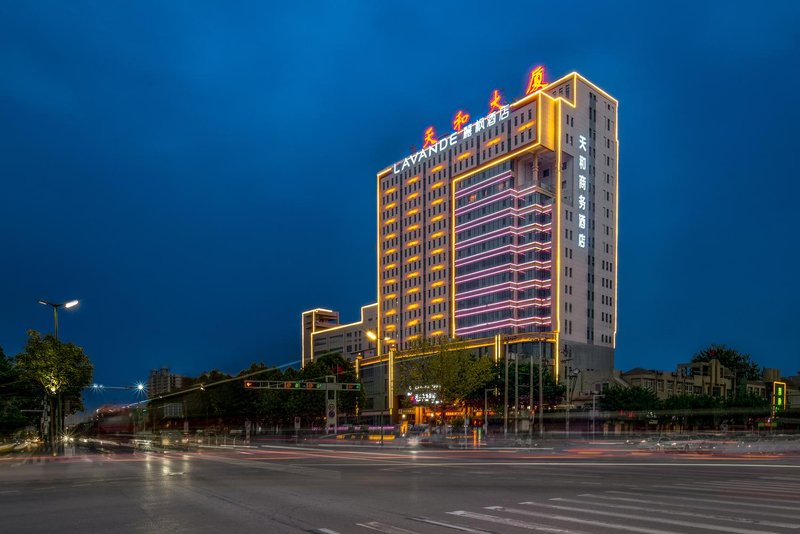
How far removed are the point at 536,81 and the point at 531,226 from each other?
27079mm

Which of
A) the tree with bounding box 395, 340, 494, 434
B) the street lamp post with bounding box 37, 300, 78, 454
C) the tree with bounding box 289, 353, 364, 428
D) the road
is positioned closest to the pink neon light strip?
the tree with bounding box 289, 353, 364, 428

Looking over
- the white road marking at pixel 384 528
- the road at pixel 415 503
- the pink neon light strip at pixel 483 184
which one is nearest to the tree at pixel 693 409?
the pink neon light strip at pixel 483 184

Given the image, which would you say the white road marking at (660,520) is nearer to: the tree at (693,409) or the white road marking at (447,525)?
the white road marking at (447,525)

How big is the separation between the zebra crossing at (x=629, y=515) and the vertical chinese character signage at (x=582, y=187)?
101 meters

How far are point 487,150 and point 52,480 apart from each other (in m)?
107

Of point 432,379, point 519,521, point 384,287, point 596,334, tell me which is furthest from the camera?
point 384,287

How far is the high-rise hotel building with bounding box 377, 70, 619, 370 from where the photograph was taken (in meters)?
111

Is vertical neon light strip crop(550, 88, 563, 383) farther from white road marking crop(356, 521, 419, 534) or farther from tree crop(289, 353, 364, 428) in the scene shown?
white road marking crop(356, 521, 419, 534)

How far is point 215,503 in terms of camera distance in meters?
14.9

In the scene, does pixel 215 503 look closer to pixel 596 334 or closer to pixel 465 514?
pixel 465 514

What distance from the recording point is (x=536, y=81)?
11681cm

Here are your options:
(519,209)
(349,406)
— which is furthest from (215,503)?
(519,209)

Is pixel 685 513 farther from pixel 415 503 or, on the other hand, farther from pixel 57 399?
pixel 57 399

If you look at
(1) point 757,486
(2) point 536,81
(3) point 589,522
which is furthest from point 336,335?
(3) point 589,522
